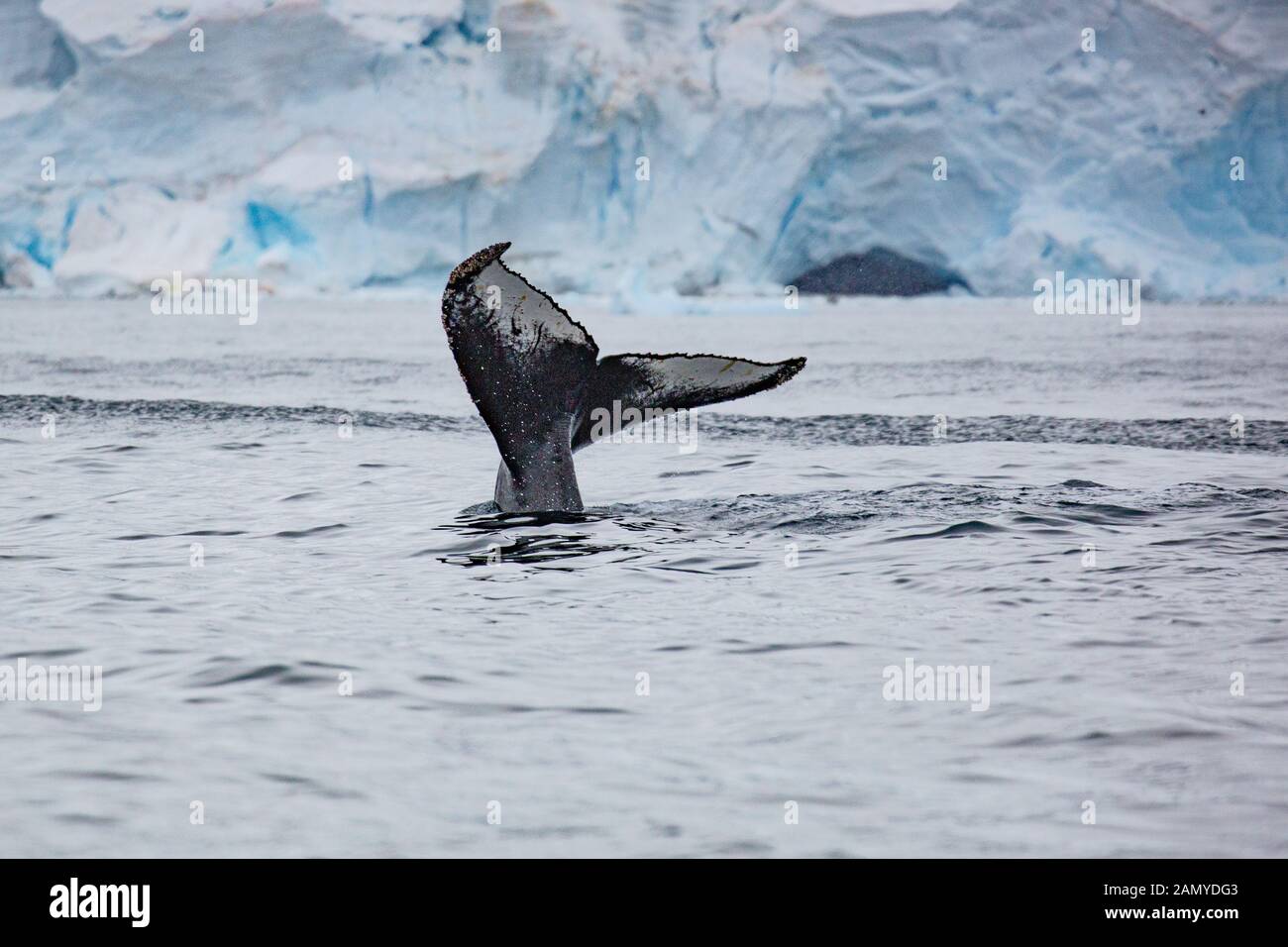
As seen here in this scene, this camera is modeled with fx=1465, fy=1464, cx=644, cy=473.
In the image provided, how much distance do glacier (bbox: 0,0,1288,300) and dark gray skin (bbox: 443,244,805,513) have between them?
34850 millimetres

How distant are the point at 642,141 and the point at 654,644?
3838 cm

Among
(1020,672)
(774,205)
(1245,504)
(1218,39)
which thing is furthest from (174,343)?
(1218,39)

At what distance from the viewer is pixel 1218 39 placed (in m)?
43.0

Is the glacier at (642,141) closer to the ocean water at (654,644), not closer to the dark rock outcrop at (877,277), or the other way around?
the dark rock outcrop at (877,277)

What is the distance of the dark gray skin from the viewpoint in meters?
7.21

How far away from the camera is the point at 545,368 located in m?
7.52

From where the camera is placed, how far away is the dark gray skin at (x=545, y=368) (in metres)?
7.21

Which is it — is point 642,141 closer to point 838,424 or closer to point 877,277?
point 877,277

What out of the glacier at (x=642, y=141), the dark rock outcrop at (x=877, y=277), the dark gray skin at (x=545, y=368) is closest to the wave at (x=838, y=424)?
the dark gray skin at (x=545, y=368)

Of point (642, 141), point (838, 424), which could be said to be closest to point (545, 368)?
point (838, 424)

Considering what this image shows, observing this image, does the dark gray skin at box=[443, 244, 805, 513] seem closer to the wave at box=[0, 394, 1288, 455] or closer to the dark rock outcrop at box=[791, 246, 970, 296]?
the wave at box=[0, 394, 1288, 455]

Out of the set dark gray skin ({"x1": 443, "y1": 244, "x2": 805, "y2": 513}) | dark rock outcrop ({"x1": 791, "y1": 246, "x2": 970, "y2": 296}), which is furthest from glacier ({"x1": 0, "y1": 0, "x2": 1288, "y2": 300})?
dark gray skin ({"x1": 443, "y1": 244, "x2": 805, "y2": 513})

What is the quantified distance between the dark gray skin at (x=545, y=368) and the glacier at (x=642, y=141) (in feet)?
114

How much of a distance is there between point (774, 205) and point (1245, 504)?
34.9 metres
